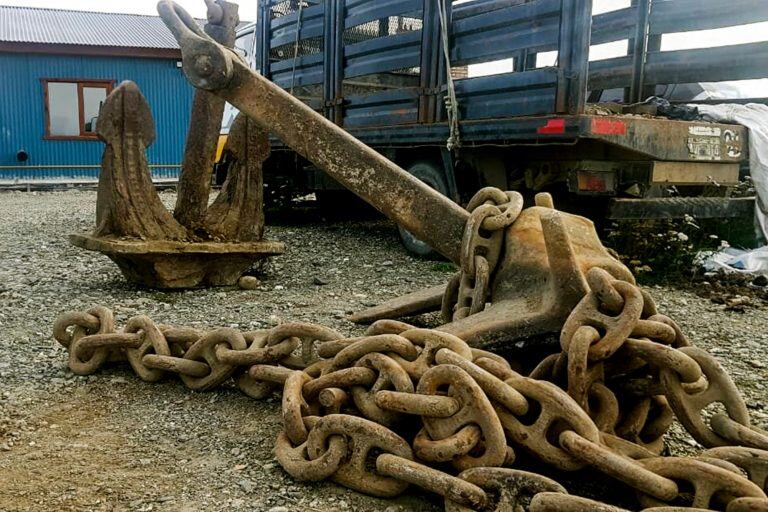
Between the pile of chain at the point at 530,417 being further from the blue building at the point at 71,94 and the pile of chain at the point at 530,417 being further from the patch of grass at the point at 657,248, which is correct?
the blue building at the point at 71,94

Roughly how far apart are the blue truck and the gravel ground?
0.85 meters

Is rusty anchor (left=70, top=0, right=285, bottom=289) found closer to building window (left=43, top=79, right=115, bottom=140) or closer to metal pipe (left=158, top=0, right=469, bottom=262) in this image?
metal pipe (left=158, top=0, right=469, bottom=262)

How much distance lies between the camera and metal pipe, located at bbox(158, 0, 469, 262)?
2781 mm

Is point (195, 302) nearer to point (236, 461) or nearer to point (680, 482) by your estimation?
point (236, 461)

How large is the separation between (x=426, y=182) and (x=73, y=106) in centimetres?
1405

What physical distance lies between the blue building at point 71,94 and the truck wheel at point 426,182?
41.4ft

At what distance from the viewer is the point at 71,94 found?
17.5 m

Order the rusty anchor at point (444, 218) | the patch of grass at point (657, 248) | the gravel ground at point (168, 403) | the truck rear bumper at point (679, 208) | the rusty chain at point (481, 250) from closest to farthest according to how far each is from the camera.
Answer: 1. the gravel ground at point (168, 403)
2. the rusty anchor at point (444, 218)
3. the rusty chain at point (481, 250)
4. the truck rear bumper at point (679, 208)
5. the patch of grass at point (657, 248)

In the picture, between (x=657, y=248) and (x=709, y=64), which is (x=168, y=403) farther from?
(x=709, y=64)

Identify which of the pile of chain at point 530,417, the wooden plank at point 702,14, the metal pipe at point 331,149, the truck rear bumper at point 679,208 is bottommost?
the pile of chain at point 530,417

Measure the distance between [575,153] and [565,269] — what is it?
9.92 ft

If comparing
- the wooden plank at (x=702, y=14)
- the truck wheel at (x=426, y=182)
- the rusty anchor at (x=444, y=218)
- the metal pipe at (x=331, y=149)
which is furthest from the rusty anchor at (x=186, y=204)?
the wooden plank at (x=702, y=14)

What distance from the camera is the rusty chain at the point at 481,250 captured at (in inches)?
101

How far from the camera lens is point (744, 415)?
1.92m
